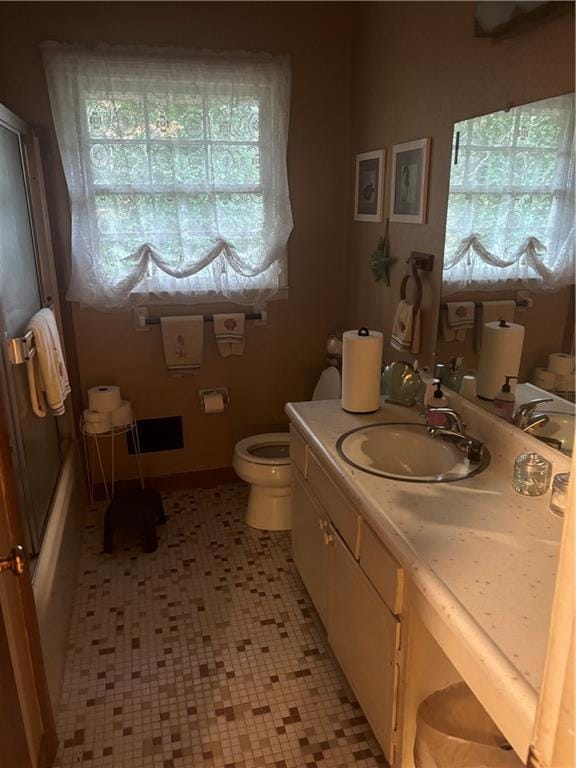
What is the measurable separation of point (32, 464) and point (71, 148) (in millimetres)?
1422

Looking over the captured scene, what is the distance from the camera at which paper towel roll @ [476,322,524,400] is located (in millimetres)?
1799

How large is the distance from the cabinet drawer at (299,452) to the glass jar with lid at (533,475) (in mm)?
773

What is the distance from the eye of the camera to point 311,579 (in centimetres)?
221

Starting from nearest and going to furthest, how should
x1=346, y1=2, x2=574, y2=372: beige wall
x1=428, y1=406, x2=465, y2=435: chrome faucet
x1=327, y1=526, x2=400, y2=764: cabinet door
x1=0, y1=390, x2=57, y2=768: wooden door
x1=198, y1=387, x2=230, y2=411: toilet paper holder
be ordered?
1. x1=0, y1=390, x2=57, y2=768: wooden door
2. x1=327, y1=526, x2=400, y2=764: cabinet door
3. x1=346, y1=2, x2=574, y2=372: beige wall
4. x1=428, y1=406, x2=465, y2=435: chrome faucet
5. x1=198, y1=387, x2=230, y2=411: toilet paper holder

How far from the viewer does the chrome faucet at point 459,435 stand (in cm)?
176

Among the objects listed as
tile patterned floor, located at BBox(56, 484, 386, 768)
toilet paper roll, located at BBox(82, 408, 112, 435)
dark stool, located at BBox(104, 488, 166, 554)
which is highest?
toilet paper roll, located at BBox(82, 408, 112, 435)

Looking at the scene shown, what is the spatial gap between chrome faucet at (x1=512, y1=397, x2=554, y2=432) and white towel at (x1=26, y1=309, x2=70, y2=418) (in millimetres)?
1612

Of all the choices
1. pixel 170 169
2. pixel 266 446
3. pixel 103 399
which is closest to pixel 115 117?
pixel 170 169

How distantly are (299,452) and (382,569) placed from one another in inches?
30.4

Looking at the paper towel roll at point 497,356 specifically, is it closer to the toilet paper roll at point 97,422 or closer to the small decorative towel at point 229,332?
the small decorative towel at point 229,332

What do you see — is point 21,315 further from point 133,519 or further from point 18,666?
point 18,666

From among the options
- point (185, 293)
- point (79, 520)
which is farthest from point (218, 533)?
point (185, 293)

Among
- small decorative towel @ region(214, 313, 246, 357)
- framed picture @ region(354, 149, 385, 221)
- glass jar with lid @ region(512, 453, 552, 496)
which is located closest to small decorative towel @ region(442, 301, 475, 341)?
glass jar with lid @ region(512, 453, 552, 496)

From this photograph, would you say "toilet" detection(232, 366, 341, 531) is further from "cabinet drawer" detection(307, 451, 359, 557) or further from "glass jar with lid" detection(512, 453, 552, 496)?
"glass jar with lid" detection(512, 453, 552, 496)
